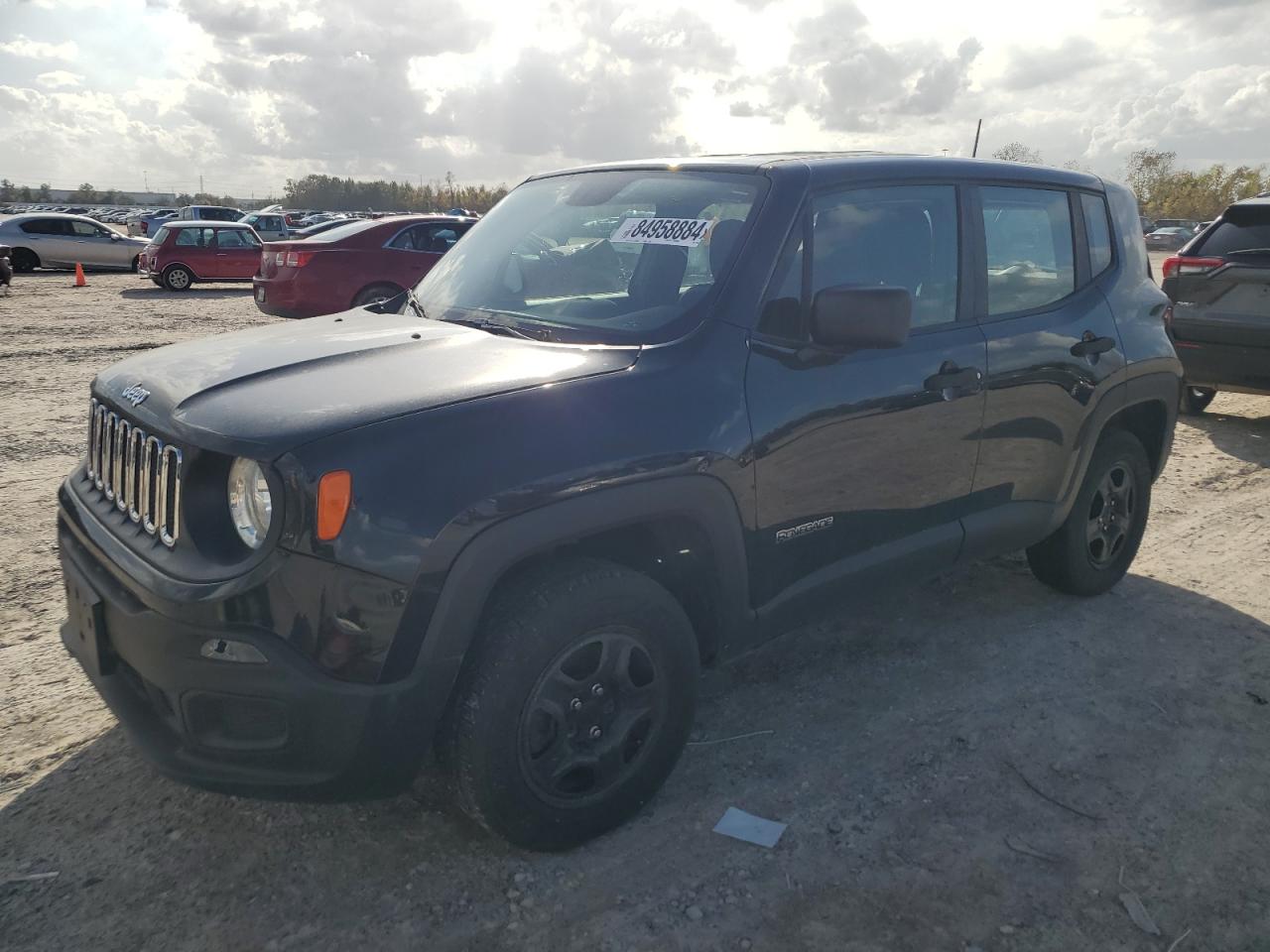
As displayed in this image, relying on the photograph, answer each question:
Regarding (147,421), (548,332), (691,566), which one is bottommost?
(691,566)

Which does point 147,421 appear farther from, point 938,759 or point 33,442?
point 33,442

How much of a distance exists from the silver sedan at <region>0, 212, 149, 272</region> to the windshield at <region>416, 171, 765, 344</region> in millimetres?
24278

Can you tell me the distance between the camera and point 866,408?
3.26 metres

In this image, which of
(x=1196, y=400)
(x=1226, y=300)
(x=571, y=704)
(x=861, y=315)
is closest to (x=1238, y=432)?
(x=1196, y=400)

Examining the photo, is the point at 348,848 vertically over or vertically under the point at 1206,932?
under

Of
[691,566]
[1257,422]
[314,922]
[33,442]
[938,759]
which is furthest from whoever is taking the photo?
[1257,422]

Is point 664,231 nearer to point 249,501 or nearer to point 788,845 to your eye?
point 249,501

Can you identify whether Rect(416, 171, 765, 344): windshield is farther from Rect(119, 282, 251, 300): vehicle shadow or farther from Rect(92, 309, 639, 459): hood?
Rect(119, 282, 251, 300): vehicle shadow

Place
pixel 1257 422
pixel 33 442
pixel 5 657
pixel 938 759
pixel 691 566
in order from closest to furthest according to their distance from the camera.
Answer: pixel 691 566 < pixel 938 759 < pixel 5 657 < pixel 33 442 < pixel 1257 422

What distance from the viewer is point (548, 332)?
318 cm

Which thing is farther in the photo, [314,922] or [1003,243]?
[1003,243]

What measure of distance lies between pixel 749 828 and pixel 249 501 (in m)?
1.70

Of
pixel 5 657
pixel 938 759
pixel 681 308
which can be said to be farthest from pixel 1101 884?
pixel 5 657

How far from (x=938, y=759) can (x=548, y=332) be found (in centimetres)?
191
